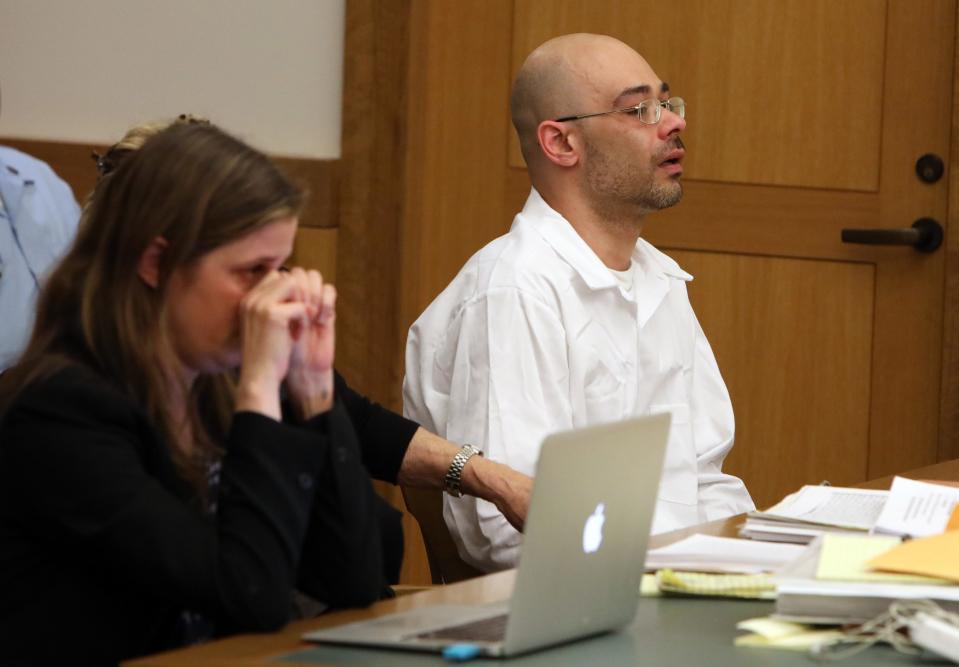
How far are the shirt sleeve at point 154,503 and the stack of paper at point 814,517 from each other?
71 centimetres

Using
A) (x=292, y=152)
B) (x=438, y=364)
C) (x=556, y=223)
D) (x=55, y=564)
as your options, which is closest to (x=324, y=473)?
(x=55, y=564)

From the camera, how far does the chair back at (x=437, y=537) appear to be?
2.55 m

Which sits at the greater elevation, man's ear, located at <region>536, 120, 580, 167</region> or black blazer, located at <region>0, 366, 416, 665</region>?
man's ear, located at <region>536, 120, 580, 167</region>

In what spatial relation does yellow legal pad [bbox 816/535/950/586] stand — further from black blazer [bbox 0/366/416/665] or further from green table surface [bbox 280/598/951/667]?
black blazer [bbox 0/366/416/665]

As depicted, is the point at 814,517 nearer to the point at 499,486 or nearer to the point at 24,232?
the point at 499,486

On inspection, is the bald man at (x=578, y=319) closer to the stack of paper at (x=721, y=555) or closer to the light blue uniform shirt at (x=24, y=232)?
the stack of paper at (x=721, y=555)

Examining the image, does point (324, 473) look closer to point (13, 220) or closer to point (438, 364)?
point (438, 364)

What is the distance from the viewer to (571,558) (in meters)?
1.45

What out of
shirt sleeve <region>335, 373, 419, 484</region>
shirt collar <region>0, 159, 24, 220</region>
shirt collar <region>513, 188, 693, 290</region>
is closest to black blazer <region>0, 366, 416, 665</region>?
shirt sleeve <region>335, 373, 419, 484</region>

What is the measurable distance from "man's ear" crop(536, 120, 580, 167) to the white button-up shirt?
0.09 m

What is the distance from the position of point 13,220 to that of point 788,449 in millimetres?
1998

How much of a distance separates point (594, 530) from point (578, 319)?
1.29 meters

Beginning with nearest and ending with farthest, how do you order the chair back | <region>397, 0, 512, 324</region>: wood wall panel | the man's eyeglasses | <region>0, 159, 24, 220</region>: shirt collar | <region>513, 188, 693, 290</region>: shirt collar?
the chair back < <region>513, 188, 693, 290</region>: shirt collar < the man's eyeglasses < <region>0, 159, 24, 220</region>: shirt collar < <region>397, 0, 512, 324</region>: wood wall panel

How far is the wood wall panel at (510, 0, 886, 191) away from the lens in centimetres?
405
